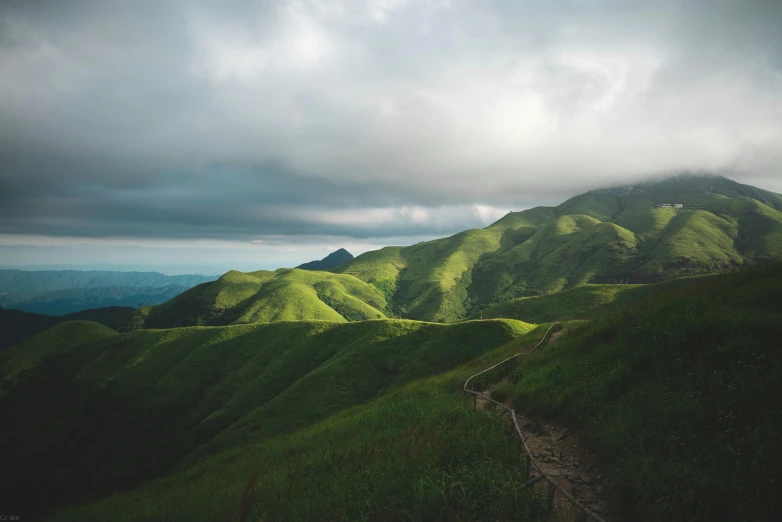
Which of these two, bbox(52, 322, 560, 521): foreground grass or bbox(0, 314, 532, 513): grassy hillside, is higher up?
bbox(52, 322, 560, 521): foreground grass

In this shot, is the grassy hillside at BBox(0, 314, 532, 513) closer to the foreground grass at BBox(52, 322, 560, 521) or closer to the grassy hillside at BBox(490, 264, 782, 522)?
the foreground grass at BBox(52, 322, 560, 521)

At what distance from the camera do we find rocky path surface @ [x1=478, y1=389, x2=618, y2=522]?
754 cm

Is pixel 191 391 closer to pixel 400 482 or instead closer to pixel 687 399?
pixel 400 482

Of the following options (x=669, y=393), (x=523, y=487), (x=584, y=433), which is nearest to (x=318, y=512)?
(x=523, y=487)

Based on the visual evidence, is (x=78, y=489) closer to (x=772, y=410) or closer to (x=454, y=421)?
(x=454, y=421)

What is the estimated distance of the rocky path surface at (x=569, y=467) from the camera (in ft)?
24.7

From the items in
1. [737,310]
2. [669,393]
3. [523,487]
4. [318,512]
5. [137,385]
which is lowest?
[137,385]

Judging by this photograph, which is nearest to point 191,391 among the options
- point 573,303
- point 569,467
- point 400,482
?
point 400,482

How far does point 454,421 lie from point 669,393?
6894 mm

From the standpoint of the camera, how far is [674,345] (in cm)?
1126

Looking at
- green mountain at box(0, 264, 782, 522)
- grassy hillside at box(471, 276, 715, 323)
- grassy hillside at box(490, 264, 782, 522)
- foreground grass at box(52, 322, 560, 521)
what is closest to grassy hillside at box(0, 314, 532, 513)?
green mountain at box(0, 264, 782, 522)

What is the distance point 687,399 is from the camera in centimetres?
891

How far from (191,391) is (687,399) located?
89.5 m

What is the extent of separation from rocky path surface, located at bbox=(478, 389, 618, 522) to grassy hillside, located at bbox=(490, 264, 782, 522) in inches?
18.6
